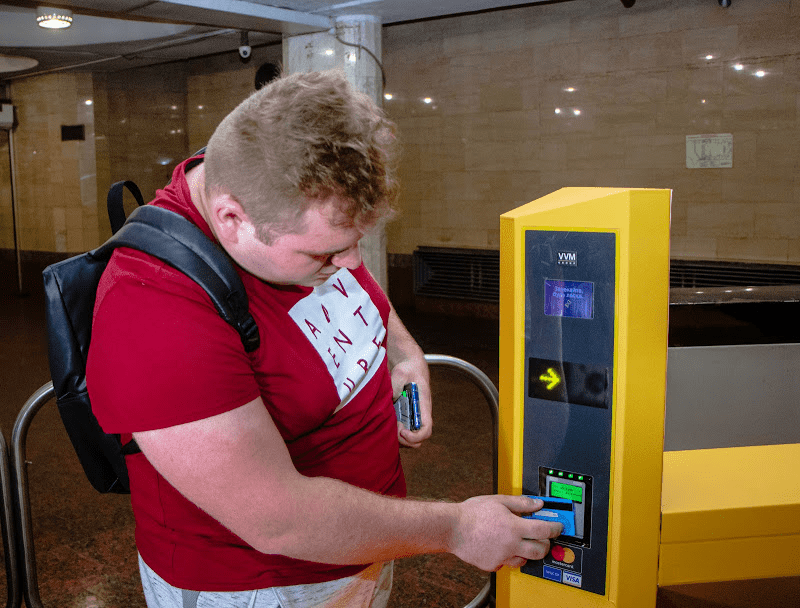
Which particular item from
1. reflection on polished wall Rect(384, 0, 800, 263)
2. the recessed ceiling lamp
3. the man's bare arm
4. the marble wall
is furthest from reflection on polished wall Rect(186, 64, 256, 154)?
the man's bare arm

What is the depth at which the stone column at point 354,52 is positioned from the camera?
548 cm

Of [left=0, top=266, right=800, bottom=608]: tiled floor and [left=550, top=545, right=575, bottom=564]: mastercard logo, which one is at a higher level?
[left=550, top=545, right=575, bottom=564]: mastercard logo

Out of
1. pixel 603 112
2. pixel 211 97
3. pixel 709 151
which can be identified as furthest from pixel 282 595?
pixel 211 97

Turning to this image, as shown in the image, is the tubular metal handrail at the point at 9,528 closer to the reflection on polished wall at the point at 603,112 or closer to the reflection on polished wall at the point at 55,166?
the reflection on polished wall at the point at 603,112

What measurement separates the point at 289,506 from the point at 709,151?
565 cm

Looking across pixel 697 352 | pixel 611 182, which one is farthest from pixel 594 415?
pixel 611 182

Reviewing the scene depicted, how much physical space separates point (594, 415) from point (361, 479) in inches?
15.6

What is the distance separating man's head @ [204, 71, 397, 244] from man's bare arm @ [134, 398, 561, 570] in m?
0.25

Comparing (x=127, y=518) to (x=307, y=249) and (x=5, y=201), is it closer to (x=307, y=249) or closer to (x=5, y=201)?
(x=307, y=249)

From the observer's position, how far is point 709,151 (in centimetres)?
572

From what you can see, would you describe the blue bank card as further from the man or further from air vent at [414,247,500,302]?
air vent at [414,247,500,302]

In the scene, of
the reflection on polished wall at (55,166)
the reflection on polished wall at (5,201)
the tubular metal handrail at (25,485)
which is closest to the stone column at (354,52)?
the tubular metal handrail at (25,485)

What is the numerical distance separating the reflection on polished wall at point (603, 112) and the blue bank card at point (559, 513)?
16.7 feet

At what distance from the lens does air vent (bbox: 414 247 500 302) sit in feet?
22.9
